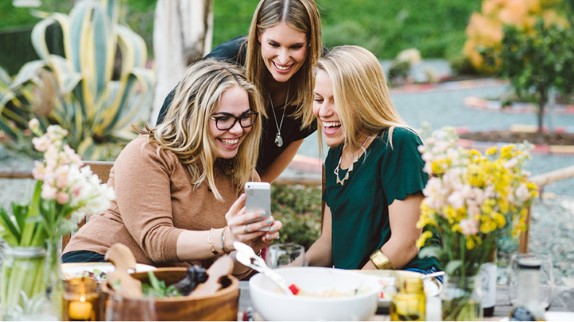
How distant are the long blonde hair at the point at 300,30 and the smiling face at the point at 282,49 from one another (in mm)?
25

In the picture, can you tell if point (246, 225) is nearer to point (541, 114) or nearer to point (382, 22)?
point (541, 114)

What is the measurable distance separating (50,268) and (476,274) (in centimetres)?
101

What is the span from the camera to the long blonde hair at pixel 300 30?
3.23 meters

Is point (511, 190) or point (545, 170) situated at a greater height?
point (511, 190)

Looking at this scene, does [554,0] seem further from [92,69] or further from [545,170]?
[92,69]

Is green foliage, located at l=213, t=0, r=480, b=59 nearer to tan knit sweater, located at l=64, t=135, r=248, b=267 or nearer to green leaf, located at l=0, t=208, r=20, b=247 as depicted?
tan knit sweater, located at l=64, t=135, r=248, b=267

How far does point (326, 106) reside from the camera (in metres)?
2.78

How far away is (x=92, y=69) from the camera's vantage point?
771 centimetres

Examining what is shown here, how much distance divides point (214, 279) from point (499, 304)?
0.81 metres

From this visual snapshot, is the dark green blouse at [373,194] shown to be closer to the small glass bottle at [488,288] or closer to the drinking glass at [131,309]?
the small glass bottle at [488,288]

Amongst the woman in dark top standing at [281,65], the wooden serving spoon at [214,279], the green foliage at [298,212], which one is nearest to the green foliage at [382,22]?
the green foliage at [298,212]

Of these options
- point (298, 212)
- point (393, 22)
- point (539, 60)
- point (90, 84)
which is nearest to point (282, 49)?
point (298, 212)

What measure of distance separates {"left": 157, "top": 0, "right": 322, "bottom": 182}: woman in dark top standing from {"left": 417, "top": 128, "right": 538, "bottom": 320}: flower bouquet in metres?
1.37

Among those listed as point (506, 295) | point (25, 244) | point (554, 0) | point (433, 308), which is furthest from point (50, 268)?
point (554, 0)
